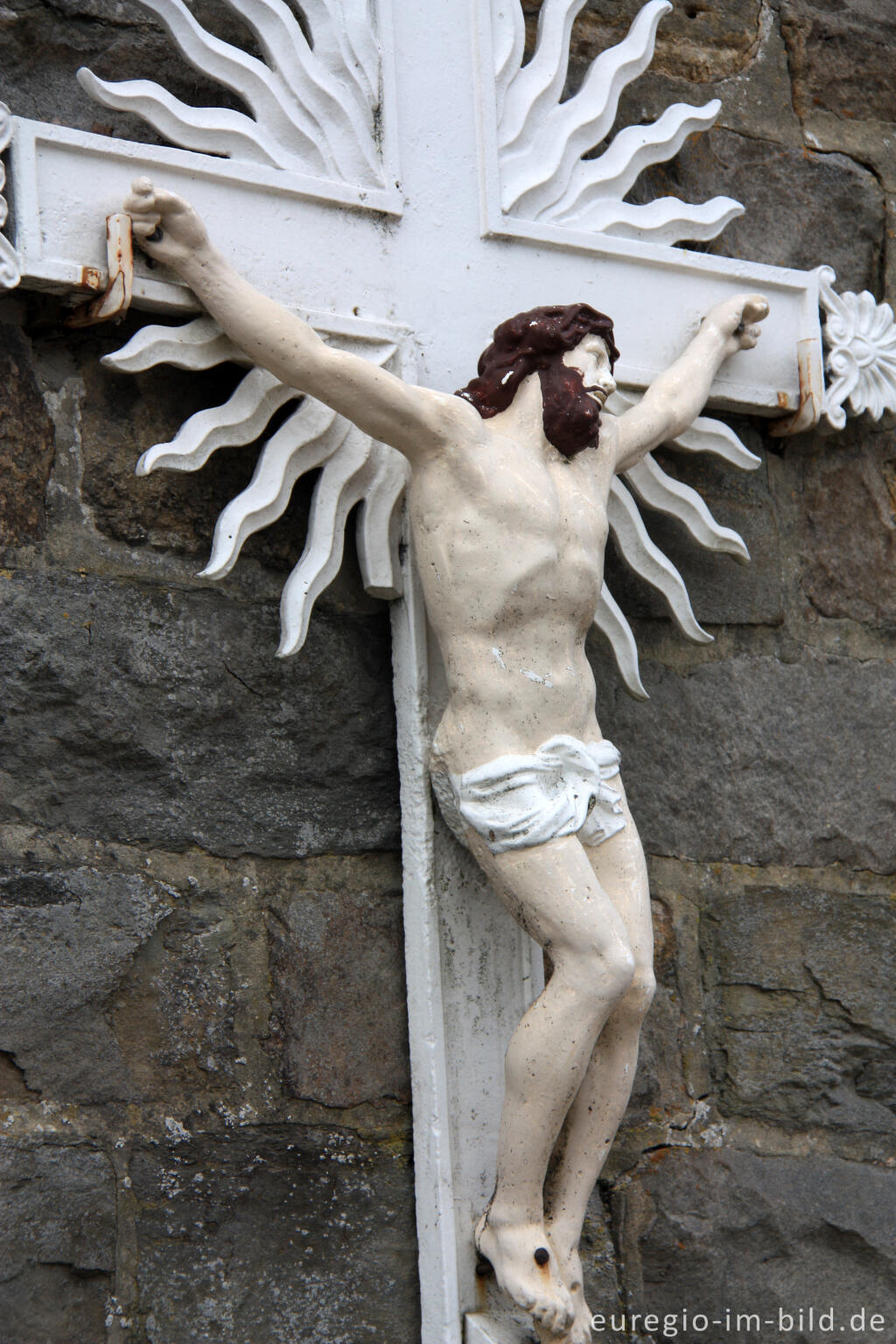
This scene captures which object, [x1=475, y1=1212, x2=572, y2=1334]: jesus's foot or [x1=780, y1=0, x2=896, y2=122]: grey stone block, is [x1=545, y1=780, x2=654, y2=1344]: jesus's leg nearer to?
[x1=475, y1=1212, x2=572, y2=1334]: jesus's foot

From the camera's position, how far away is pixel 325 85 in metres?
2.17

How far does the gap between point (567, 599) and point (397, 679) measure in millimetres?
248

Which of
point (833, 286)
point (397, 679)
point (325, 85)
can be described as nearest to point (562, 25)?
point (325, 85)

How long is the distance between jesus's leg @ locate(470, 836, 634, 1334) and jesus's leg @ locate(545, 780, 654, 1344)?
0.13ft

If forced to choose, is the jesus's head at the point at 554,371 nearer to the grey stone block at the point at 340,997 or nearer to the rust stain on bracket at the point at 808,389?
the rust stain on bracket at the point at 808,389

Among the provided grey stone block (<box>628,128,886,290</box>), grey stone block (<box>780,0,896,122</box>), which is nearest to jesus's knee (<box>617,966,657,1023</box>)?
grey stone block (<box>628,128,886,290</box>)

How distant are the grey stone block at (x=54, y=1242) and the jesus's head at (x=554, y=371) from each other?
981 millimetres

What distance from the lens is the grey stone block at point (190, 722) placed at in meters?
1.98

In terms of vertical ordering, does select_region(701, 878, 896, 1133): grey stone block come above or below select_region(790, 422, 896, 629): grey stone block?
below

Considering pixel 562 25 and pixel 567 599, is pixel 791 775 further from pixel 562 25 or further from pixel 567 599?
pixel 562 25

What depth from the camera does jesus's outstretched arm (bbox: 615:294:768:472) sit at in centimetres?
222

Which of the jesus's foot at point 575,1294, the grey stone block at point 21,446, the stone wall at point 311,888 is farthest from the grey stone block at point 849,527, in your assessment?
the grey stone block at point 21,446

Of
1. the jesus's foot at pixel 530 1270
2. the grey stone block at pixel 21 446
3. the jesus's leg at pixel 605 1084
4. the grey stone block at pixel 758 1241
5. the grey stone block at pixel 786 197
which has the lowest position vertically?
the grey stone block at pixel 758 1241

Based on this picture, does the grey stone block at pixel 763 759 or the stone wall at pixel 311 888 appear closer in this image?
the stone wall at pixel 311 888
